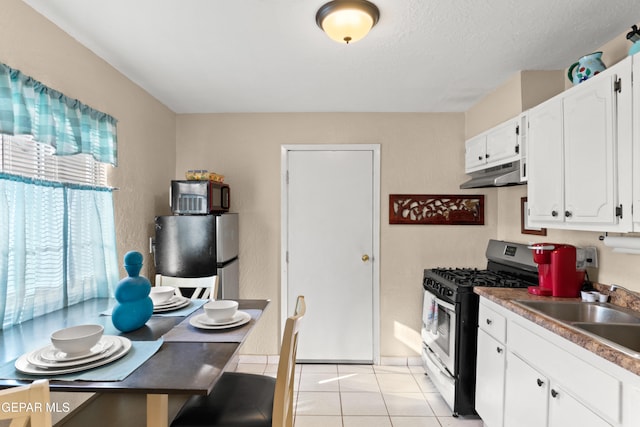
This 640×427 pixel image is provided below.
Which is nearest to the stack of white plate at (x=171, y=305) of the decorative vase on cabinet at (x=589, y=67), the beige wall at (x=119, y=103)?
the beige wall at (x=119, y=103)

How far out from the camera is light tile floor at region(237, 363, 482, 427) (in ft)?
8.07

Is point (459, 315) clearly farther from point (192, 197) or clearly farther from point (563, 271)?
point (192, 197)

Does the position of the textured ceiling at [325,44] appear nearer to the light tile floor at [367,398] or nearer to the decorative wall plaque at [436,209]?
the decorative wall plaque at [436,209]

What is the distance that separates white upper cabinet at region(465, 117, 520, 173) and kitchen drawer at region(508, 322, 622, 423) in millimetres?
1203

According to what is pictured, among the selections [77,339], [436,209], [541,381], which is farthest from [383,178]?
[77,339]

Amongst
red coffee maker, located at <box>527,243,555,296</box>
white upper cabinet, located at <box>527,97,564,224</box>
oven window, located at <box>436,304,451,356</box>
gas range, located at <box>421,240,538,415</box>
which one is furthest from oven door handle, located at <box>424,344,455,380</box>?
white upper cabinet, located at <box>527,97,564,224</box>

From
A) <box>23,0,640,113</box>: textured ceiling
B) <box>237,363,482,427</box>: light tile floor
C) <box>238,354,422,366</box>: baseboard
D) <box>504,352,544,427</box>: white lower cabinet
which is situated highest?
<box>23,0,640,113</box>: textured ceiling

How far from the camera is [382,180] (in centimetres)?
338

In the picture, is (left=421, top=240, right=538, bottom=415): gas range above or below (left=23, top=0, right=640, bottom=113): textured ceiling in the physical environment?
below

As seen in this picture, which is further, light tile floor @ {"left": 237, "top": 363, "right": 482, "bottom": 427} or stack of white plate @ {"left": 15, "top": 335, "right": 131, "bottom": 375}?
light tile floor @ {"left": 237, "top": 363, "right": 482, "bottom": 427}

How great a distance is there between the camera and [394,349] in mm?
3375

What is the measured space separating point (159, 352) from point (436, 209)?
8.93 ft

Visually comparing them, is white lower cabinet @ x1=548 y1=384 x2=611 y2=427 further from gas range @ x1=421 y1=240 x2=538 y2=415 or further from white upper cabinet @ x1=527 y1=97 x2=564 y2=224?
white upper cabinet @ x1=527 y1=97 x2=564 y2=224

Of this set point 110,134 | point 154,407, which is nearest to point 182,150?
point 110,134
